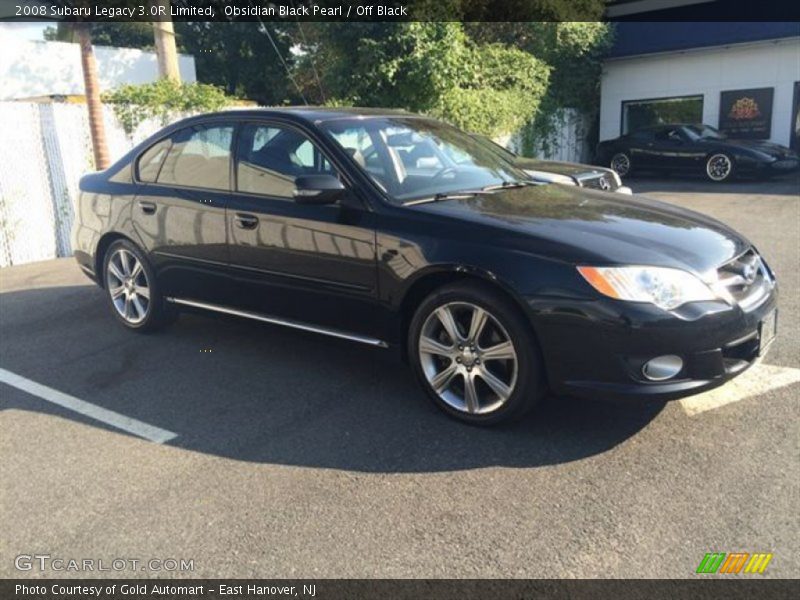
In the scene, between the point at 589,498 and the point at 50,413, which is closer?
the point at 589,498

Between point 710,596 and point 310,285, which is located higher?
point 310,285

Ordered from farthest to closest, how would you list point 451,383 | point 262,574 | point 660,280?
point 451,383
point 660,280
point 262,574

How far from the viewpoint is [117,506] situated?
312 centimetres

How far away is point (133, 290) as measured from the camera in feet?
18.0

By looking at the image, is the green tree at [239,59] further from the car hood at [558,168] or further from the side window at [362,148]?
the side window at [362,148]

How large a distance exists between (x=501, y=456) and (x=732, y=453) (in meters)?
1.08

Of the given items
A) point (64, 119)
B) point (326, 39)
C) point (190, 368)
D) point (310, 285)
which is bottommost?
point (190, 368)

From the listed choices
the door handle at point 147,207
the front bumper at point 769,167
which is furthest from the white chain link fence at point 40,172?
the front bumper at point 769,167

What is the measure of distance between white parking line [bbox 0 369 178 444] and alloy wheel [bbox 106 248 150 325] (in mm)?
983

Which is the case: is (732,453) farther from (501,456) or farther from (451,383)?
(451,383)

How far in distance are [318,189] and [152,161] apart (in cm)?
200

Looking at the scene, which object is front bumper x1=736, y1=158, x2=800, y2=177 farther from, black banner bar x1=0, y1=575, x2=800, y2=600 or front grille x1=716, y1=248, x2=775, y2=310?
black banner bar x1=0, y1=575, x2=800, y2=600

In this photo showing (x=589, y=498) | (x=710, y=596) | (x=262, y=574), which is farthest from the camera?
(x=589, y=498)

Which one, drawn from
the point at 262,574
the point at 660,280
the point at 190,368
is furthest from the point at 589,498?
the point at 190,368
